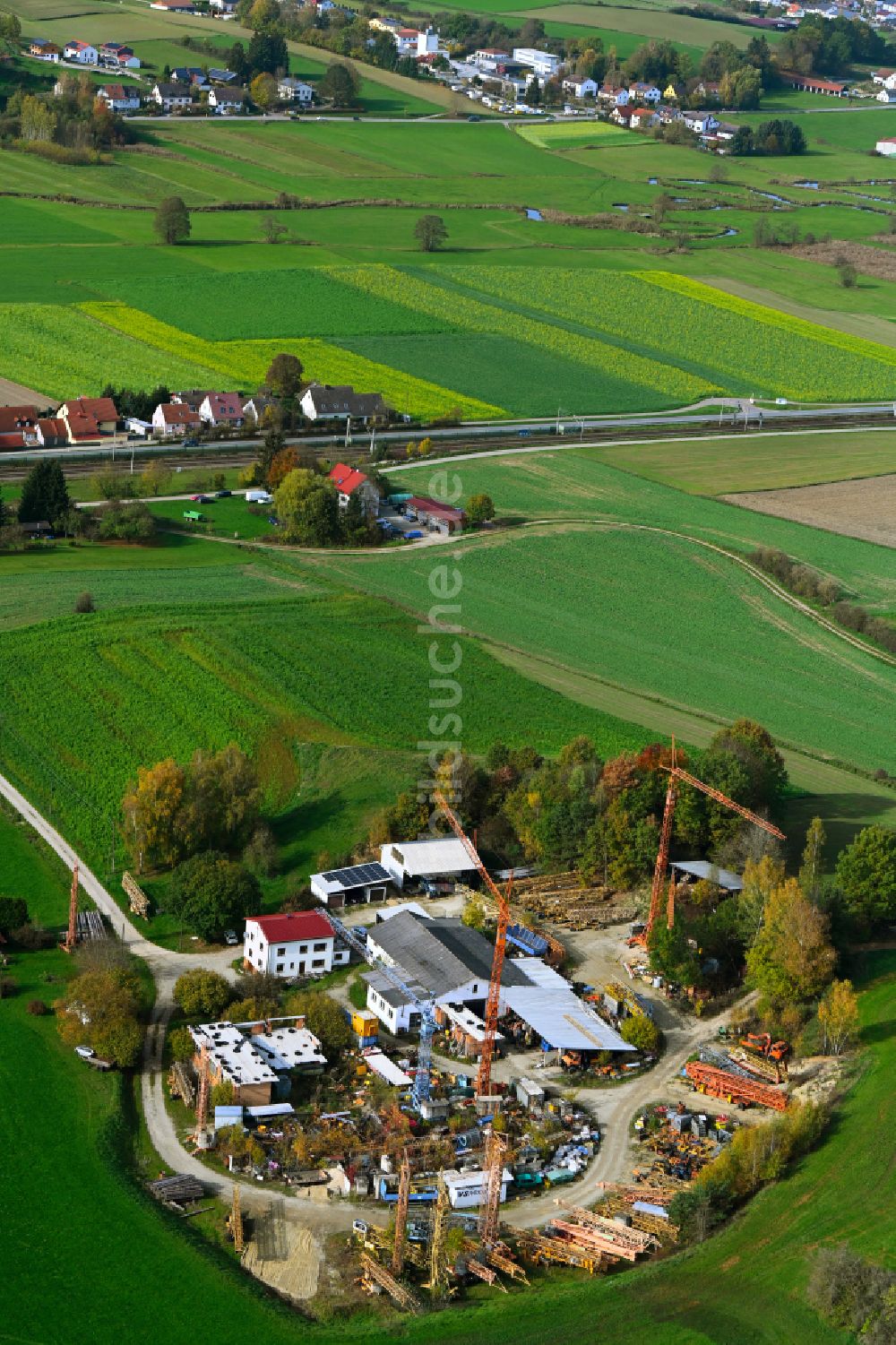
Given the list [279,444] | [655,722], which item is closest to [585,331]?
[279,444]

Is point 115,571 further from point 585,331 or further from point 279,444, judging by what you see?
point 585,331

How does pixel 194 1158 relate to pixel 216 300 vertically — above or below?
below

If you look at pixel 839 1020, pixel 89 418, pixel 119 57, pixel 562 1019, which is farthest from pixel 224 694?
pixel 119 57

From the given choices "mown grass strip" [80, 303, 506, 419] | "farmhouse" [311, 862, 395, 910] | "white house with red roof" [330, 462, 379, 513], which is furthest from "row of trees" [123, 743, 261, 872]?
"mown grass strip" [80, 303, 506, 419]

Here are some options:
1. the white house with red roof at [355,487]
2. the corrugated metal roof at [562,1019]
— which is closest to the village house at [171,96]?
Answer: the white house with red roof at [355,487]

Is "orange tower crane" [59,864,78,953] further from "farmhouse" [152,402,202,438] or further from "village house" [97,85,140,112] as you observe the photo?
"village house" [97,85,140,112]

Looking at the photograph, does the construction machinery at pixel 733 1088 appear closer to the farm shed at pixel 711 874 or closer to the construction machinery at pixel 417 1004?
the construction machinery at pixel 417 1004
